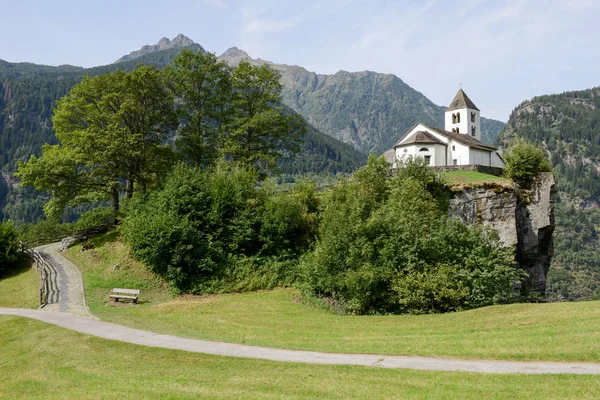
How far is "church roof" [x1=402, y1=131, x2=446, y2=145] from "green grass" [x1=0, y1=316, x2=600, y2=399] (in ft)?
133

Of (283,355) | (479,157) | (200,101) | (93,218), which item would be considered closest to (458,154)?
(479,157)

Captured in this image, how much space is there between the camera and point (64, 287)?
99.0ft

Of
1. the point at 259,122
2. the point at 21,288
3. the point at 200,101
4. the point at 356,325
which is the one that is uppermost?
the point at 200,101

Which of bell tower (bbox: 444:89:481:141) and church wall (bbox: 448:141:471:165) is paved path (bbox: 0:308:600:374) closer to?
church wall (bbox: 448:141:471:165)

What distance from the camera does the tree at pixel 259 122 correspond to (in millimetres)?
43281

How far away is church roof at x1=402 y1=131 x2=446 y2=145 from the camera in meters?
51.3

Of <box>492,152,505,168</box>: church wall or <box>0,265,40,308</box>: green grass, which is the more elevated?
<box>492,152,505,168</box>: church wall

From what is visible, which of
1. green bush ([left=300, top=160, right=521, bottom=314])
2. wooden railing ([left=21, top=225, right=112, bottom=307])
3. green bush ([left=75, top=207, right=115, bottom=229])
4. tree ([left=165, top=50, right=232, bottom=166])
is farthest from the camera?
green bush ([left=75, top=207, right=115, bottom=229])

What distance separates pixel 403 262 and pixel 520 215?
16062mm

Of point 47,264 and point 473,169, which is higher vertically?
point 473,169

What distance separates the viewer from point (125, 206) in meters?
38.8

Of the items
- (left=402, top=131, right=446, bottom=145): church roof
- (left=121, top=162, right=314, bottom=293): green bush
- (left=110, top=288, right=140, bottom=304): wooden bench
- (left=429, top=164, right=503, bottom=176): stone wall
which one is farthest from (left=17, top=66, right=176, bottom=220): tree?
(left=402, top=131, right=446, bottom=145): church roof

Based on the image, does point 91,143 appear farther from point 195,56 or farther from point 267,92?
point 267,92

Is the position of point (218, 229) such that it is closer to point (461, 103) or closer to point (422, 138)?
point (422, 138)
